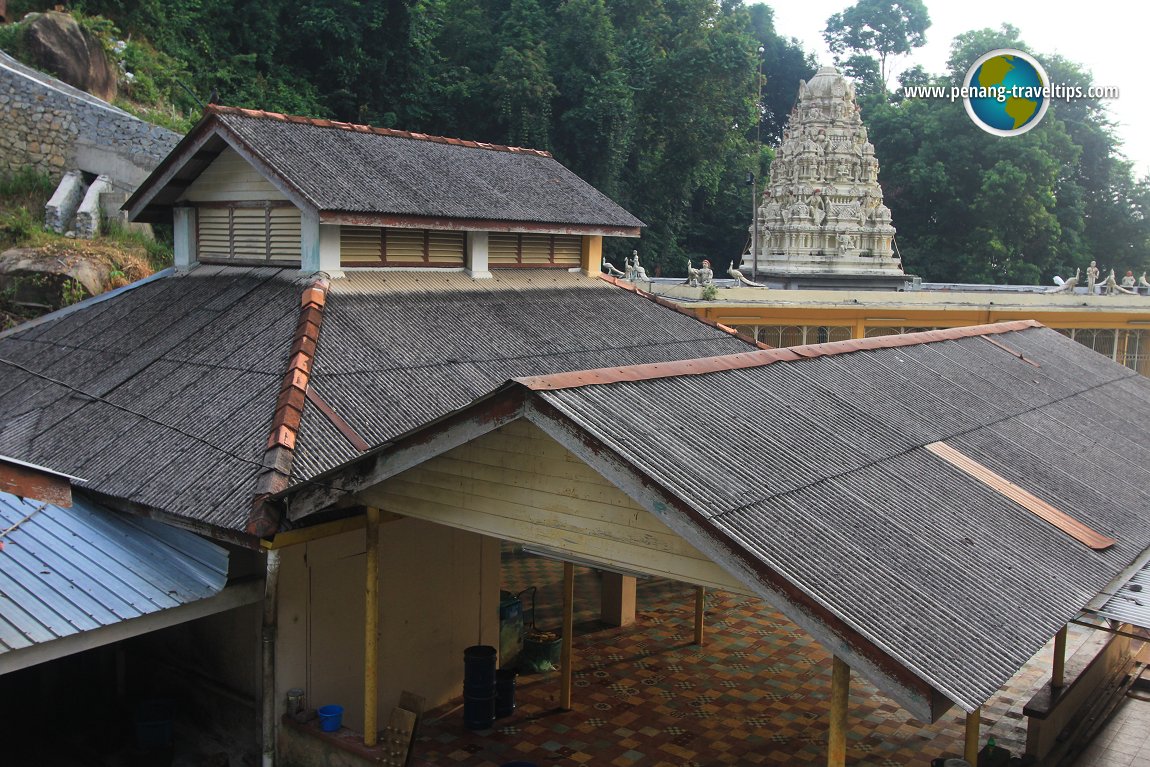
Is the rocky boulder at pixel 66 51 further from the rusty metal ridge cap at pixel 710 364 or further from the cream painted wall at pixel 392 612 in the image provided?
the rusty metal ridge cap at pixel 710 364

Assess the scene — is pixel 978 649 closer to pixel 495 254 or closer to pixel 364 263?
pixel 364 263

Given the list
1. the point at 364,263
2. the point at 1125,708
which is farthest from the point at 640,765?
the point at 364,263

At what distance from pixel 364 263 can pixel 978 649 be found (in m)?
9.79

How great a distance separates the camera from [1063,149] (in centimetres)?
4956

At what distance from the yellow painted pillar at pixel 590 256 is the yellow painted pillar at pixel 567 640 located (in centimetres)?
749

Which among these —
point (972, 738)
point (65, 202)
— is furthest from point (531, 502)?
point (65, 202)

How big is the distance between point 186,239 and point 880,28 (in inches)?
2444

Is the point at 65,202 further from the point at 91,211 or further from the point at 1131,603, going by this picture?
the point at 1131,603

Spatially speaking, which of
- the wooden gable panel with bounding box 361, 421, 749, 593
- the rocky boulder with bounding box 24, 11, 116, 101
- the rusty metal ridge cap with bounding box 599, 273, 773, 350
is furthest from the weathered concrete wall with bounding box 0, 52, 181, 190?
the wooden gable panel with bounding box 361, 421, 749, 593

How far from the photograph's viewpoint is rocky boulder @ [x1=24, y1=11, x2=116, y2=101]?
2425cm

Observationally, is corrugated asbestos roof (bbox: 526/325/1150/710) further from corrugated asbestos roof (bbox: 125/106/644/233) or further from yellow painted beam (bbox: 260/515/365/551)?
corrugated asbestos roof (bbox: 125/106/644/233)

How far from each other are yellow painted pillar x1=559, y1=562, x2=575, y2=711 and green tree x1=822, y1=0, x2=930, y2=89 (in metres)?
62.3

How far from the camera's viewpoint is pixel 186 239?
49.6 feet

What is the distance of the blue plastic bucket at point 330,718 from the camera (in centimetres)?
942
